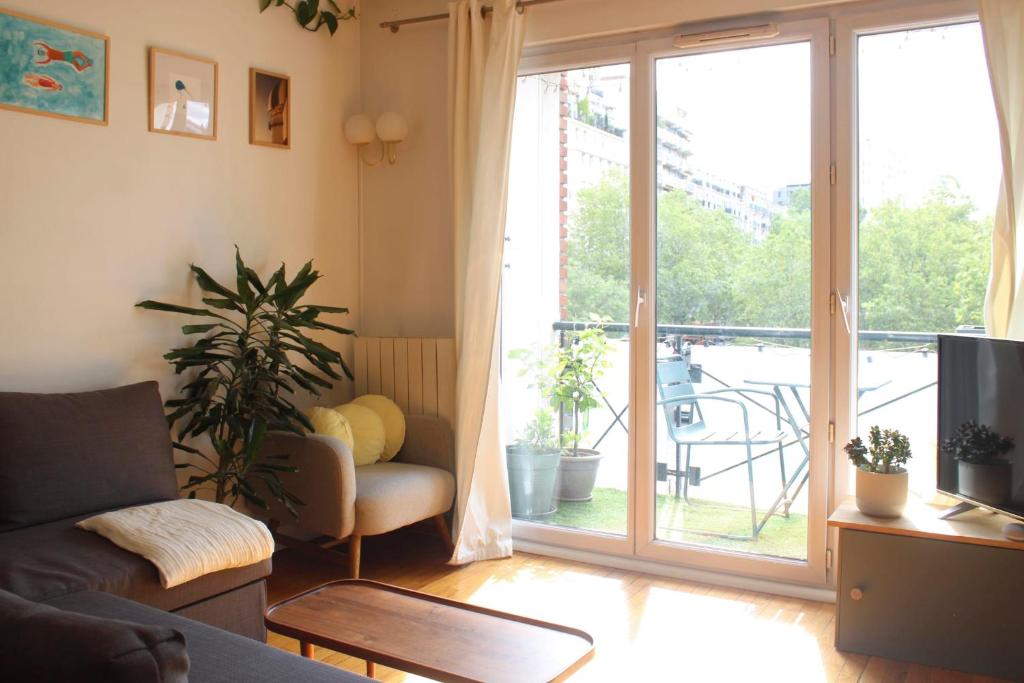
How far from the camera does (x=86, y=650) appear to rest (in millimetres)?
1111

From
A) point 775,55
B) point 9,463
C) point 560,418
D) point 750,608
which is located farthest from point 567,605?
point 775,55

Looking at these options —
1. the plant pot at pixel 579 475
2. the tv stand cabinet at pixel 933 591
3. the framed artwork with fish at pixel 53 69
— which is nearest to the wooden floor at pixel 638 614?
the tv stand cabinet at pixel 933 591

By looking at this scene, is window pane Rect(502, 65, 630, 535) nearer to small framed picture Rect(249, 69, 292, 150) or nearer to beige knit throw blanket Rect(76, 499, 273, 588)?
small framed picture Rect(249, 69, 292, 150)

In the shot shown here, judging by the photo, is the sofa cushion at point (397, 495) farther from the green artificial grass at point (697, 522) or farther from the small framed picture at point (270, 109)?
the small framed picture at point (270, 109)

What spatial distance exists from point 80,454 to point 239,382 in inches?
31.0

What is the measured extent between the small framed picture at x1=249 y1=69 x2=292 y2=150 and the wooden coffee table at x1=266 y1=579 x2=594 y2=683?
2.19m

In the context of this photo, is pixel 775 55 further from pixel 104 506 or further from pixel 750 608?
pixel 104 506

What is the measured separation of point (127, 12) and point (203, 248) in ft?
3.05

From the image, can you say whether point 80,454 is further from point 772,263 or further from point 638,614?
point 772,263

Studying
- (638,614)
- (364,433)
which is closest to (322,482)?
(364,433)

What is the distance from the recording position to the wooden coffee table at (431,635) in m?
2.09

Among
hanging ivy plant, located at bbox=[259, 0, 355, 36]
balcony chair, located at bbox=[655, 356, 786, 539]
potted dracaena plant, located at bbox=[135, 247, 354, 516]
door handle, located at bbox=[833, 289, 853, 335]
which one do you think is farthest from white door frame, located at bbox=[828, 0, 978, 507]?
hanging ivy plant, located at bbox=[259, 0, 355, 36]

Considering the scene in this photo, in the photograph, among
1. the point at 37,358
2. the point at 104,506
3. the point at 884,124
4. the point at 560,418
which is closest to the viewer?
the point at 104,506

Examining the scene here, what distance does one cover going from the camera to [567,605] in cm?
342
